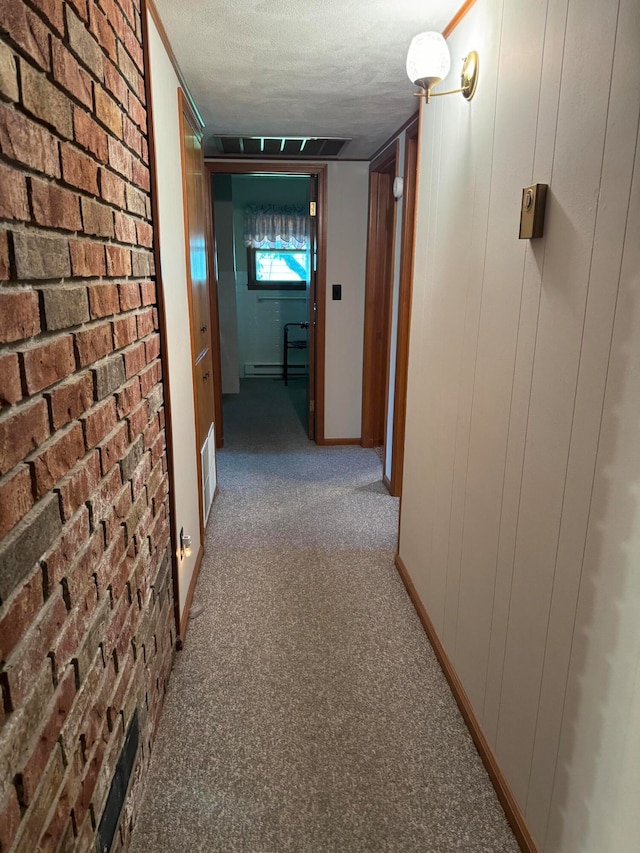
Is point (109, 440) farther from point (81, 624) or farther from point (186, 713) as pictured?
point (186, 713)

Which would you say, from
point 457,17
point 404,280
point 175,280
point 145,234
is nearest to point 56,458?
point 145,234

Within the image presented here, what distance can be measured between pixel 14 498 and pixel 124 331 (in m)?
0.68

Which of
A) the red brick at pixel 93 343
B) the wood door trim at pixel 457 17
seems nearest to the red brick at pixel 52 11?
the red brick at pixel 93 343

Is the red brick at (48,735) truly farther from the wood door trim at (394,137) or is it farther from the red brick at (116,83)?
the wood door trim at (394,137)

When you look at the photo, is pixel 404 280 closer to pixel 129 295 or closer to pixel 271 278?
pixel 129 295

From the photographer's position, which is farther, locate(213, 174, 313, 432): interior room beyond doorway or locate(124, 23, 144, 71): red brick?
locate(213, 174, 313, 432): interior room beyond doorway

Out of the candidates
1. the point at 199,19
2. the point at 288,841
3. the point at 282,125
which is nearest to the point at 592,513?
the point at 288,841

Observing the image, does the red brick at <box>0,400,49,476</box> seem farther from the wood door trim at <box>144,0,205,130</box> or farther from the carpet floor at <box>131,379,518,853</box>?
the wood door trim at <box>144,0,205,130</box>

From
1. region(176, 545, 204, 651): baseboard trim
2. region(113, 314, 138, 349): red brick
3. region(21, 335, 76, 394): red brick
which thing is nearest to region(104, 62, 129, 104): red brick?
region(113, 314, 138, 349): red brick

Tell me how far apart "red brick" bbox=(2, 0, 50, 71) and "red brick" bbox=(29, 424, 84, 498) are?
0.55m

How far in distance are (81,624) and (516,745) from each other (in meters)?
1.06

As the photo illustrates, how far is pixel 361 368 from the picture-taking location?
4242 mm

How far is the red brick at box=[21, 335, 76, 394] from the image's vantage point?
2.51ft

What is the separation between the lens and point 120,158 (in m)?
1.28
